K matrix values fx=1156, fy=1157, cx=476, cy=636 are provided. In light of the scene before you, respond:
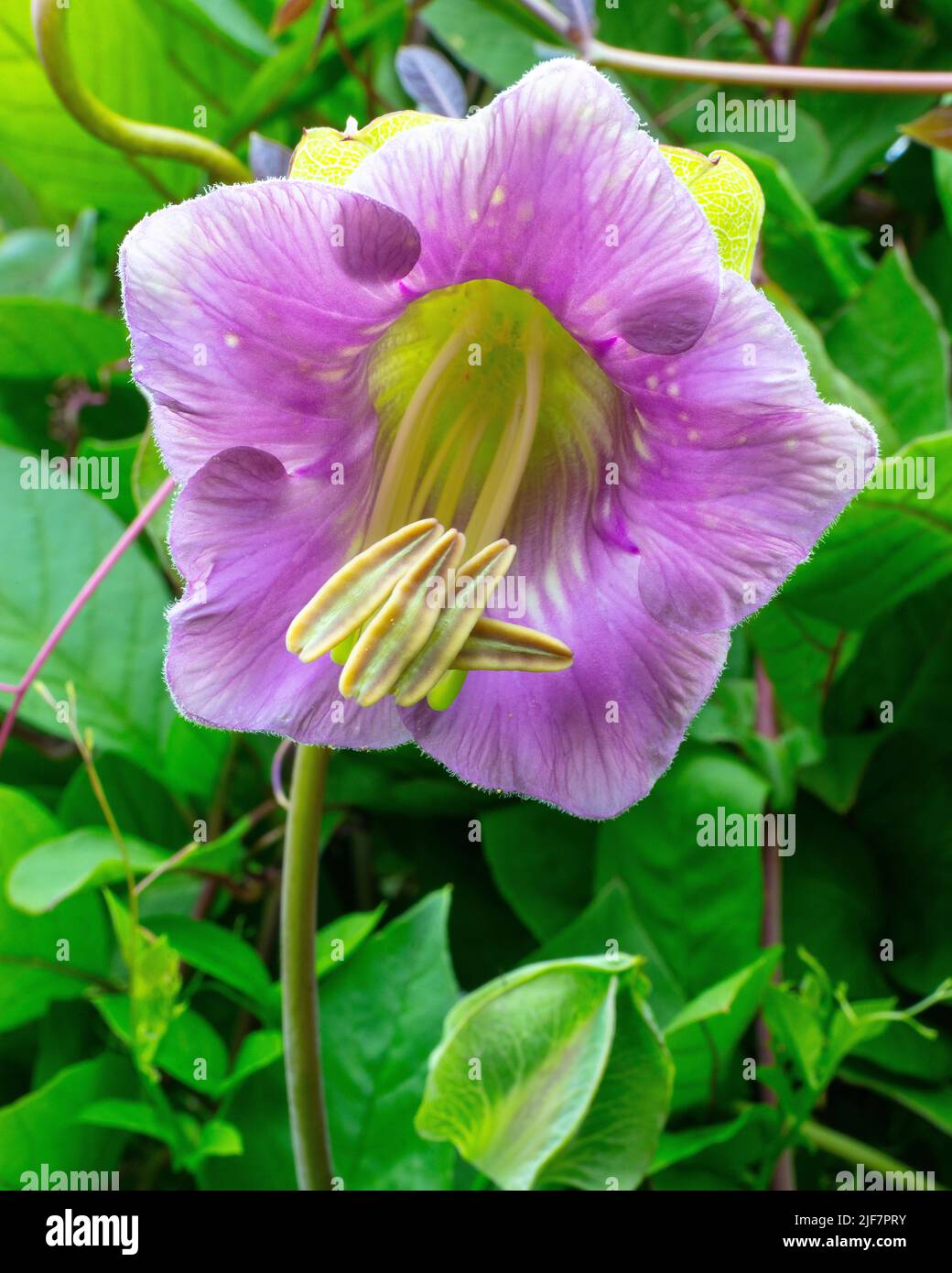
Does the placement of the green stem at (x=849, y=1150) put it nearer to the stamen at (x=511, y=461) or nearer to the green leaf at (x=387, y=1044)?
the green leaf at (x=387, y=1044)

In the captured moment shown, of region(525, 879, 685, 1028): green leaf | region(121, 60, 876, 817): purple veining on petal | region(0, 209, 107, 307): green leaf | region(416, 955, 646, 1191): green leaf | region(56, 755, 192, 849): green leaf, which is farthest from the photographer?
region(0, 209, 107, 307): green leaf

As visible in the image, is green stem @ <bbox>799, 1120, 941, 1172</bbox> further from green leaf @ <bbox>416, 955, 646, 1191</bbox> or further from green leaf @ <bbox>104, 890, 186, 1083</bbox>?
green leaf @ <bbox>104, 890, 186, 1083</bbox>

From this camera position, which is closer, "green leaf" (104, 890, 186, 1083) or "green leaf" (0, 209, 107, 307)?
A: "green leaf" (104, 890, 186, 1083)

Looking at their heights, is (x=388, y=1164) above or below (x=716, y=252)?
below

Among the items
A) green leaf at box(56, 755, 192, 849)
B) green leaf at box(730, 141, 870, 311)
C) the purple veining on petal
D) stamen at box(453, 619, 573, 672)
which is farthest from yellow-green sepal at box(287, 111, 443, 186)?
green leaf at box(56, 755, 192, 849)

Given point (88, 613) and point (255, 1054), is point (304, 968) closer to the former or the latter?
point (255, 1054)

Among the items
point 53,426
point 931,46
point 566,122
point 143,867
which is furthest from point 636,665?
point 931,46

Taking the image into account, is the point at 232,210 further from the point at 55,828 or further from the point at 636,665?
the point at 55,828
